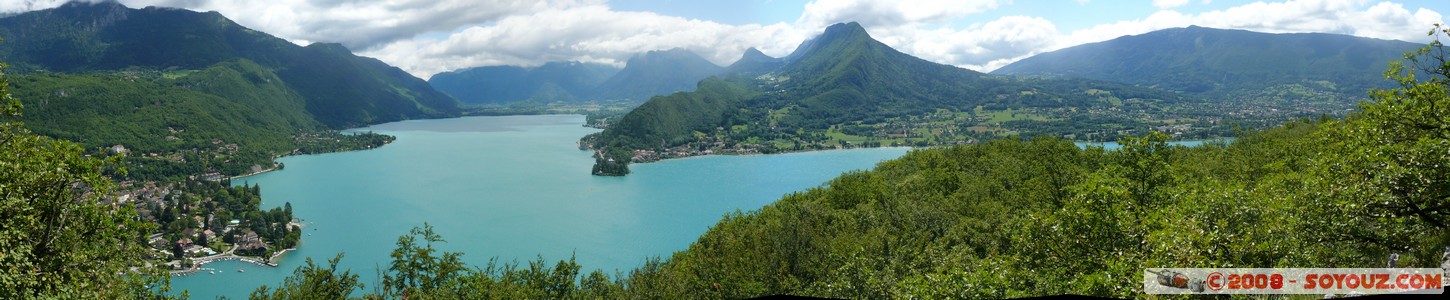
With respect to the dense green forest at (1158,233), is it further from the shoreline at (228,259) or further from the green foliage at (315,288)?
the shoreline at (228,259)

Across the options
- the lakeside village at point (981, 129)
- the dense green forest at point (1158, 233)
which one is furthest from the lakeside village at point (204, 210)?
the lakeside village at point (981, 129)

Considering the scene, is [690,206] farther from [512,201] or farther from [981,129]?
[981,129]

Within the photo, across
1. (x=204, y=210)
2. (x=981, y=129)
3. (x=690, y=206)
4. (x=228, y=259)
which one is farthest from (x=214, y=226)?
(x=981, y=129)

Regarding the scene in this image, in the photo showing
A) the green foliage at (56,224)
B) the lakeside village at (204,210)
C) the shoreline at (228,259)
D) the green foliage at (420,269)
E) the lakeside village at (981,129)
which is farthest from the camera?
the lakeside village at (981,129)

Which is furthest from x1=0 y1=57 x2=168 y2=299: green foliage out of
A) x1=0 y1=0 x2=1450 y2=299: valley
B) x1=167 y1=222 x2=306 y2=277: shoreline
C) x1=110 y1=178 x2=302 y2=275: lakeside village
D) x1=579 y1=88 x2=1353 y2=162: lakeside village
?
x1=579 y1=88 x2=1353 y2=162: lakeside village

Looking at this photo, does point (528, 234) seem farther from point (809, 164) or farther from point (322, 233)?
point (809, 164)

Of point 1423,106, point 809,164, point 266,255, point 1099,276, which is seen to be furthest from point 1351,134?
point 809,164

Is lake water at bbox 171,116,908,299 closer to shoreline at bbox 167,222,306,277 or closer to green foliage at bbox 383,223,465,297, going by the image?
shoreline at bbox 167,222,306,277
